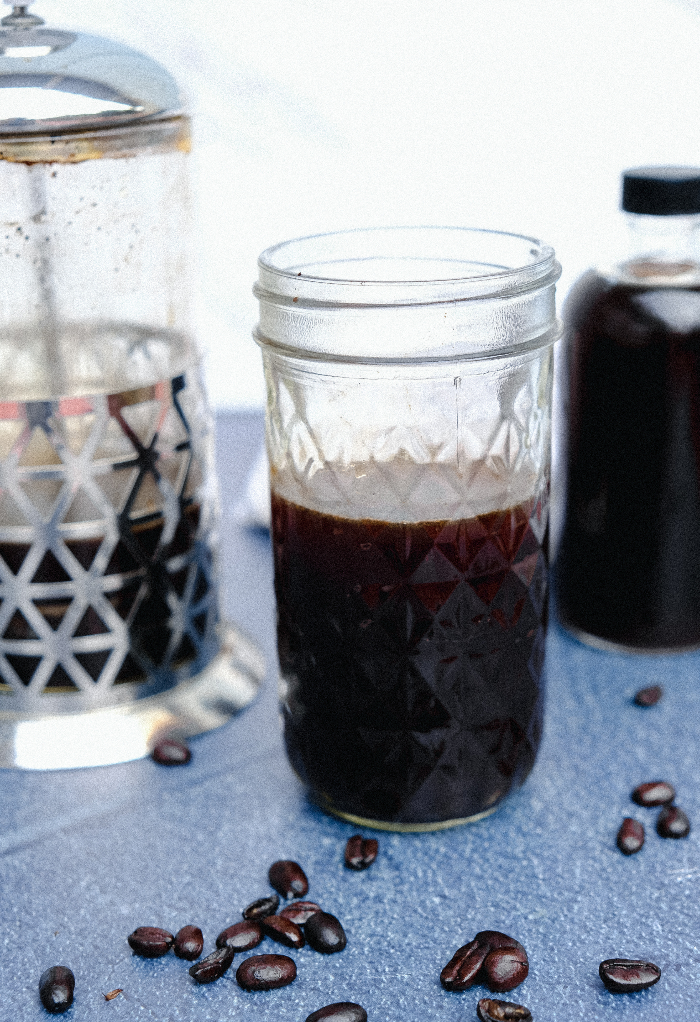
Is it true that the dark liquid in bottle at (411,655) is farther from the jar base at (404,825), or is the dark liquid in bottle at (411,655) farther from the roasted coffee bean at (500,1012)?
the roasted coffee bean at (500,1012)

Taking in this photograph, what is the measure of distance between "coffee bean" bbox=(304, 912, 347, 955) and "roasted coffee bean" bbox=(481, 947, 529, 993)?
9 centimetres

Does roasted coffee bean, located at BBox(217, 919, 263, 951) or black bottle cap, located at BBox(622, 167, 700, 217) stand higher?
black bottle cap, located at BBox(622, 167, 700, 217)

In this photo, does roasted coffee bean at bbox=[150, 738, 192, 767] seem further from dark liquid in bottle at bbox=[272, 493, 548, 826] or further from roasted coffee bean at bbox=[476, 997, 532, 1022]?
roasted coffee bean at bbox=[476, 997, 532, 1022]

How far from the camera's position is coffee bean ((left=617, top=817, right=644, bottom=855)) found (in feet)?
2.39

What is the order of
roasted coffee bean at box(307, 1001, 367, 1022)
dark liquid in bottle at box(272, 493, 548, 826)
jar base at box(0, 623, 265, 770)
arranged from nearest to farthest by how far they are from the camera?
roasted coffee bean at box(307, 1001, 367, 1022), dark liquid in bottle at box(272, 493, 548, 826), jar base at box(0, 623, 265, 770)

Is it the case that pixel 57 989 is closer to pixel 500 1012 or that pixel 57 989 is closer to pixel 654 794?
pixel 500 1012

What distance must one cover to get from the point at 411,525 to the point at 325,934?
0.25 m

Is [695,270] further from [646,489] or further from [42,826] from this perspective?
[42,826]

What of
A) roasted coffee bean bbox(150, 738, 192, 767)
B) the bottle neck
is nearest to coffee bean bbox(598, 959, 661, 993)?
roasted coffee bean bbox(150, 738, 192, 767)

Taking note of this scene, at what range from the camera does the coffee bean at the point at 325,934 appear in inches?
25.6

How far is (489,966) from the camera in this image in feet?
2.03

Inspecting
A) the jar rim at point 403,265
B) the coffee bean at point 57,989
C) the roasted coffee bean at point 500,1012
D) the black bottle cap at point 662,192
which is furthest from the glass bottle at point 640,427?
the coffee bean at point 57,989

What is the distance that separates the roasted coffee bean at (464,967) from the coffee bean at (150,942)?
17 cm

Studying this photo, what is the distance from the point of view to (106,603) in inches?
32.3
